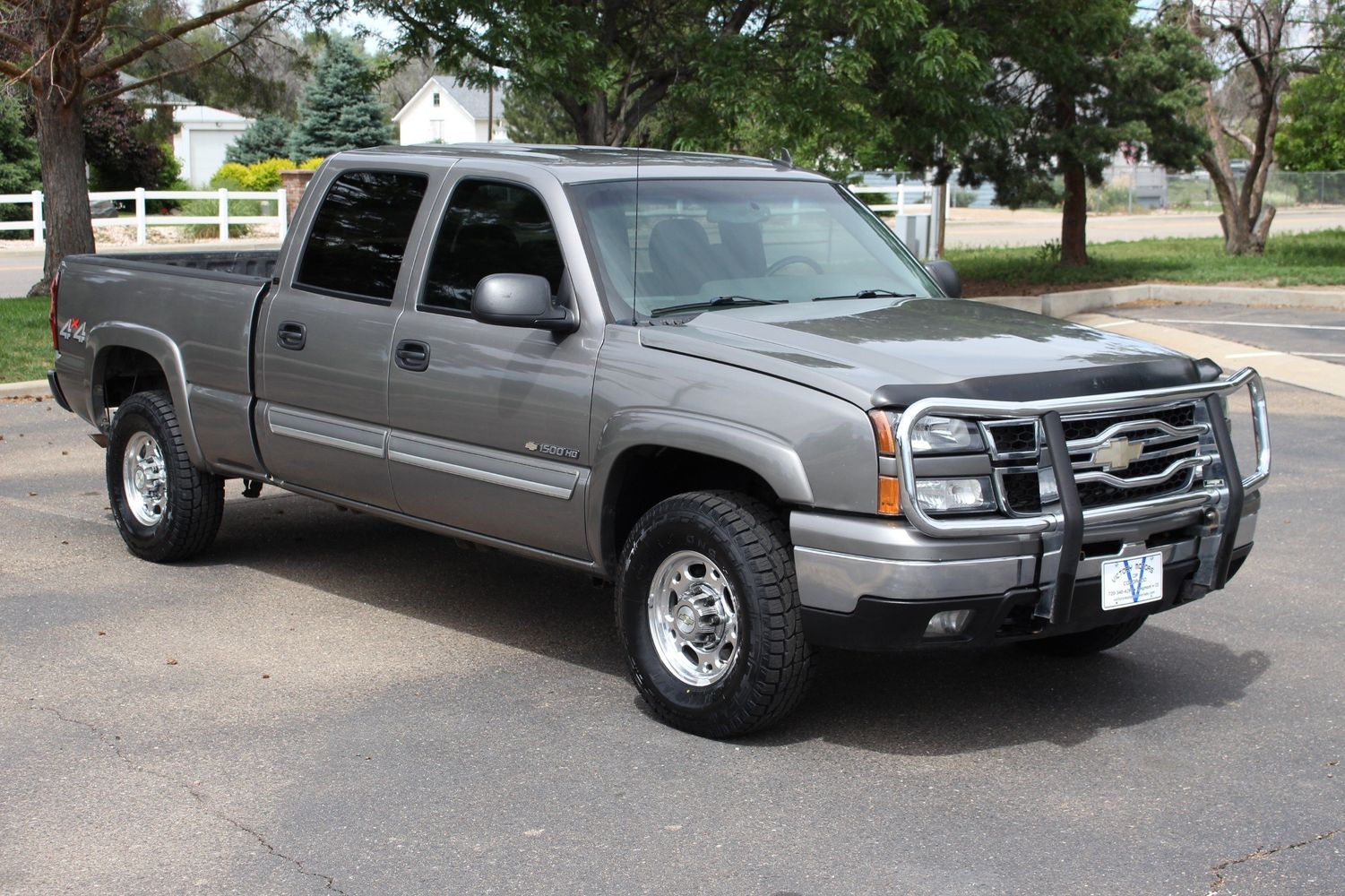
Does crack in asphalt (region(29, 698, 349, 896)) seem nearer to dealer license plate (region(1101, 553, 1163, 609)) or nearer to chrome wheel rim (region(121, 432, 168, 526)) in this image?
chrome wheel rim (region(121, 432, 168, 526))

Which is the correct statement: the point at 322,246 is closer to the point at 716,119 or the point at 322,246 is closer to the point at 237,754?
the point at 237,754

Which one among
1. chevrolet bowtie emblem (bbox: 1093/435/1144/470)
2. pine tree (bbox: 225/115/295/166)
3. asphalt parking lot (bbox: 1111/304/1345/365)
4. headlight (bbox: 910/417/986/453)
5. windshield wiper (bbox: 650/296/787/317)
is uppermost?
pine tree (bbox: 225/115/295/166)

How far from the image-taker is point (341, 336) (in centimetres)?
647

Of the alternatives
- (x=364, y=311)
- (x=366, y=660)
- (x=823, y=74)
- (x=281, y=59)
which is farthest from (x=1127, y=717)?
(x=281, y=59)

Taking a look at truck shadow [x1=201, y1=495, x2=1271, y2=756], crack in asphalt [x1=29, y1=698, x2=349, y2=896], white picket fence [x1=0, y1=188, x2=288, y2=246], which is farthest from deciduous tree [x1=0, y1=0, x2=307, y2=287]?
white picket fence [x1=0, y1=188, x2=288, y2=246]

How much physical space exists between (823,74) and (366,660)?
1154 centimetres

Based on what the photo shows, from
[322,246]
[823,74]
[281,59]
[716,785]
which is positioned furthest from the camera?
[281,59]

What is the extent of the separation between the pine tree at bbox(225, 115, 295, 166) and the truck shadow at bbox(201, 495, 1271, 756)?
173 feet

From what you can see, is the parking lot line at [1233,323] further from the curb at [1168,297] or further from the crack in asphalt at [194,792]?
the crack in asphalt at [194,792]

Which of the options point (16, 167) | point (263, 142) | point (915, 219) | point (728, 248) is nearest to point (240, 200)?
point (16, 167)

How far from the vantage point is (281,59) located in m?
19.5

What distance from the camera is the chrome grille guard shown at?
15.4 ft

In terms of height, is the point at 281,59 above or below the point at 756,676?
above

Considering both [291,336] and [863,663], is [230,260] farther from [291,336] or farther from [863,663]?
[863,663]
